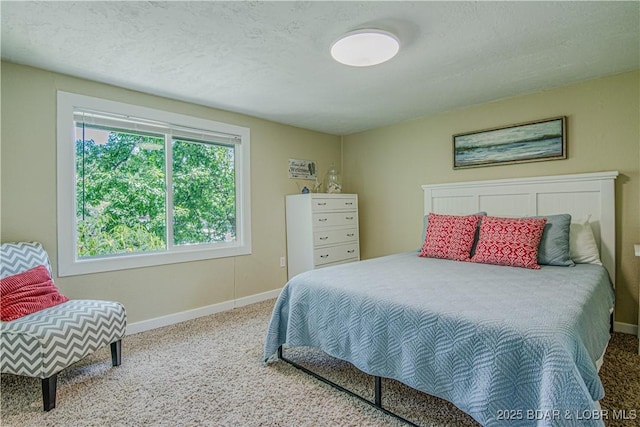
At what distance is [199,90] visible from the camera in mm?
2850

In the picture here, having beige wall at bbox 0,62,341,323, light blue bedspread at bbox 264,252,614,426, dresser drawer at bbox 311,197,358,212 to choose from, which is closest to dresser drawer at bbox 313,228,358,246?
dresser drawer at bbox 311,197,358,212

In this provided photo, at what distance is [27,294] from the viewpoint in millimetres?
1931

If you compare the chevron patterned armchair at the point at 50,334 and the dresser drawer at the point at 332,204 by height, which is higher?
the dresser drawer at the point at 332,204

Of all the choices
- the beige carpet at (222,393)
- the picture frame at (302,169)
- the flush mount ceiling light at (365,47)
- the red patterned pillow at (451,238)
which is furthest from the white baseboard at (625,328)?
the picture frame at (302,169)

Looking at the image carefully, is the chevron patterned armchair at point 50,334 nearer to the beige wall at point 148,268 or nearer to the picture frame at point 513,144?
the beige wall at point 148,268

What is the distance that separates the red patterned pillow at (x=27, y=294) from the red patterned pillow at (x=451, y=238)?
8.99 feet

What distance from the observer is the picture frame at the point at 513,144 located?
2.92 m

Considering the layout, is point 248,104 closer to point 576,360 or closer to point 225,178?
point 225,178

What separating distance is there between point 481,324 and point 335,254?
8.87ft

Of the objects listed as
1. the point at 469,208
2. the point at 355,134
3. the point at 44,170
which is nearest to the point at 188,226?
the point at 44,170

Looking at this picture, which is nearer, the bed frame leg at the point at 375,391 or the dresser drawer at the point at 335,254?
the bed frame leg at the point at 375,391

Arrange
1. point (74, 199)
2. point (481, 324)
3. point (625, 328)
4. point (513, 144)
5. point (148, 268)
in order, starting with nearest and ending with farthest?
point (481, 324)
point (74, 199)
point (625, 328)
point (148, 268)
point (513, 144)

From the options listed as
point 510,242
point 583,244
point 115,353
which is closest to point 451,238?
point 510,242

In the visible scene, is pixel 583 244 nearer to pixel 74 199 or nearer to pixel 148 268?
pixel 148 268
